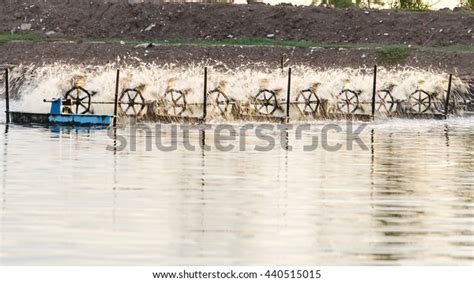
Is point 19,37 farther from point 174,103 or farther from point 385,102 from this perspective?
point 174,103

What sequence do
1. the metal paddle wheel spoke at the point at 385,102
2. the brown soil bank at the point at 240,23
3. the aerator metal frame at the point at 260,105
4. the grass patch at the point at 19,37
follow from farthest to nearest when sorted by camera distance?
the brown soil bank at the point at 240,23 → the grass patch at the point at 19,37 → the metal paddle wheel spoke at the point at 385,102 → the aerator metal frame at the point at 260,105

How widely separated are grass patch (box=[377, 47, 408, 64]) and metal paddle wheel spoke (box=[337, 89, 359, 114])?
23.0 meters

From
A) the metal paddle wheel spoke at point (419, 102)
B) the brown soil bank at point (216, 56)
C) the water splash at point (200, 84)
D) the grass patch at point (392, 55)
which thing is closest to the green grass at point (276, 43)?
the grass patch at point (392, 55)

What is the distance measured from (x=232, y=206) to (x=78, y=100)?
91.7 feet

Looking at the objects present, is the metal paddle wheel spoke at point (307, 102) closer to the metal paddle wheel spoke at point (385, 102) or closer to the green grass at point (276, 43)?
the metal paddle wheel spoke at point (385, 102)

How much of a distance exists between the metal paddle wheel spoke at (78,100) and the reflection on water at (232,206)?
444 inches

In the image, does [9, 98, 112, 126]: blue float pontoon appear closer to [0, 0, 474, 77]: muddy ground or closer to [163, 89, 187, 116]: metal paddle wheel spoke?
[163, 89, 187, 116]: metal paddle wheel spoke

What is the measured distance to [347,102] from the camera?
2505 inches

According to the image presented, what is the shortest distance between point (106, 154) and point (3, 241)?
56.1 feet

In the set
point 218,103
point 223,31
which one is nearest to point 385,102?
point 218,103

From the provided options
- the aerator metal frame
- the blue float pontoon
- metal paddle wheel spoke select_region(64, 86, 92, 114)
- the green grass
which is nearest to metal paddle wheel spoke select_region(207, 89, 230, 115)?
the aerator metal frame

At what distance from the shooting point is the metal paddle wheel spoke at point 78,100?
55.4m

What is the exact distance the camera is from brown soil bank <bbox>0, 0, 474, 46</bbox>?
100m
